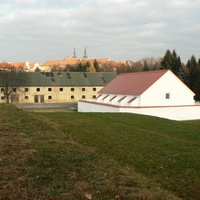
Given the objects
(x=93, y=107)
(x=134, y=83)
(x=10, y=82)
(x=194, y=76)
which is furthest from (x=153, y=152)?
(x=10, y=82)

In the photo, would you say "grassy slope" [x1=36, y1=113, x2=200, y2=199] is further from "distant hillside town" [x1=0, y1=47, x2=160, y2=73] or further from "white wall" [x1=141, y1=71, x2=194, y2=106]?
"distant hillside town" [x1=0, y1=47, x2=160, y2=73]

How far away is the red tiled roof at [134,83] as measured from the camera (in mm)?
35844

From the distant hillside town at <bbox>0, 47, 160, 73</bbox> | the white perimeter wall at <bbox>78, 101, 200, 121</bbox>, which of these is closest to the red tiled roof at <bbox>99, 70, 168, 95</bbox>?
the white perimeter wall at <bbox>78, 101, 200, 121</bbox>

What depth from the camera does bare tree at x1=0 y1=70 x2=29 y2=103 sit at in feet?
185

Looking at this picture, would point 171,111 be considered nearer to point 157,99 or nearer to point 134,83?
point 157,99

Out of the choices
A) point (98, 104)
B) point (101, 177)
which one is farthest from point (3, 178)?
point (98, 104)

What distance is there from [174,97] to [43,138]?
2933 centimetres

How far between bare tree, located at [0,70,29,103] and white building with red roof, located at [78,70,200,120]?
2438cm

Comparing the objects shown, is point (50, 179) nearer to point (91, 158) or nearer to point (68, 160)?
point (68, 160)

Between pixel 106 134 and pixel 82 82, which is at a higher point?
pixel 82 82

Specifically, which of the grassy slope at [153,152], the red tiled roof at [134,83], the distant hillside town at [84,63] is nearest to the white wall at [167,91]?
the red tiled roof at [134,83]

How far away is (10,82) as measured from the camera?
5684 cm

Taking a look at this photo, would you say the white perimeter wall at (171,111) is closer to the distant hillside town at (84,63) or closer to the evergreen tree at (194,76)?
the evergreen tree at (194,76)

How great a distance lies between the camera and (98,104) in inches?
1500
